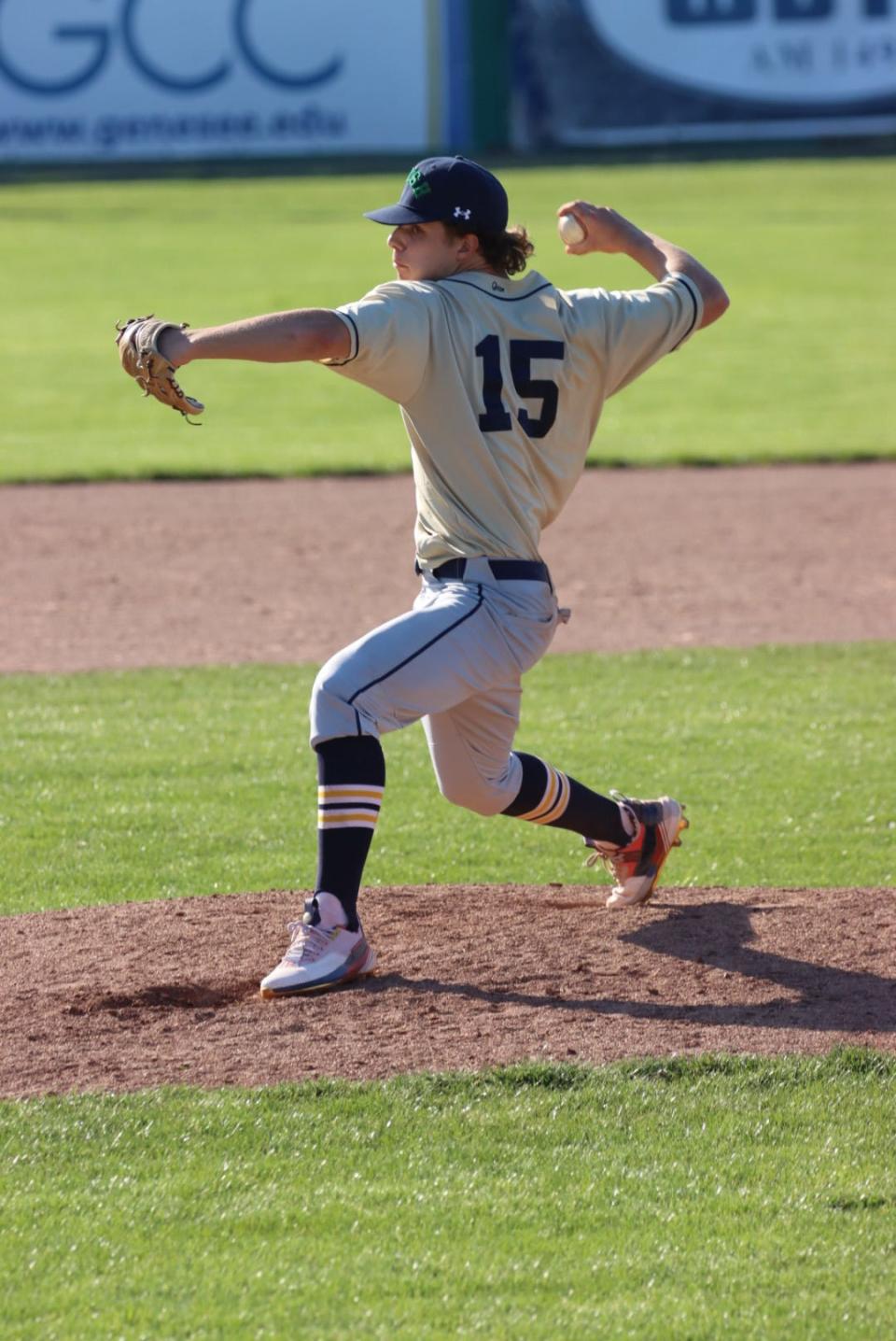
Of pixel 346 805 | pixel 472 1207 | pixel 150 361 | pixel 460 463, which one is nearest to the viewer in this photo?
pixel 472 1207

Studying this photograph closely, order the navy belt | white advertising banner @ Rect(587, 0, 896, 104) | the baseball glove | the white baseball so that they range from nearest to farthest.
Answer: the baseball glove < the navy belt < the white baseball < white advertising banner @ Rect(587, 0, 896, 104)

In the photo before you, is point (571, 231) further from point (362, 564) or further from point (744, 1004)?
point (362, 564)

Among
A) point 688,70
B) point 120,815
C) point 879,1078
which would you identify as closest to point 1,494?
point 120,815

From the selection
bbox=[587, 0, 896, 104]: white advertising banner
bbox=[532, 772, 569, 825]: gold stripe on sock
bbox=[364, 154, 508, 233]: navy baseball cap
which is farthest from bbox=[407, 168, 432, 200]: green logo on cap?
bbox=[587, 0, 896, 104]: white advertising banner

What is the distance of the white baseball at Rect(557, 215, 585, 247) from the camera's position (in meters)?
4.74

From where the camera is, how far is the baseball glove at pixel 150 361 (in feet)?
12.7

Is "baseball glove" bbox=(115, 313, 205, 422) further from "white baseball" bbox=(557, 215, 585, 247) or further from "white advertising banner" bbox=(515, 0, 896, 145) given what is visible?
"white advertising banner" bbox=(515, 0, 896, 145)

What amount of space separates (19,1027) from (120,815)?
7.07 ft

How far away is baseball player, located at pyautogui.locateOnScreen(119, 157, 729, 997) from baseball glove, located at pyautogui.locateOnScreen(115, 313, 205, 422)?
1.02 feet

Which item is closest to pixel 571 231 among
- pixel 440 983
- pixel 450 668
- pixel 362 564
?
pixel 450 668

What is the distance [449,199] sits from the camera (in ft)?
14.3

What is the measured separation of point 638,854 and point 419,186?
1.91 metres

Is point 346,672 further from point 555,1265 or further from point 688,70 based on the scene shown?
point 688,70

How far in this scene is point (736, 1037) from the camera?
4.10 metres
